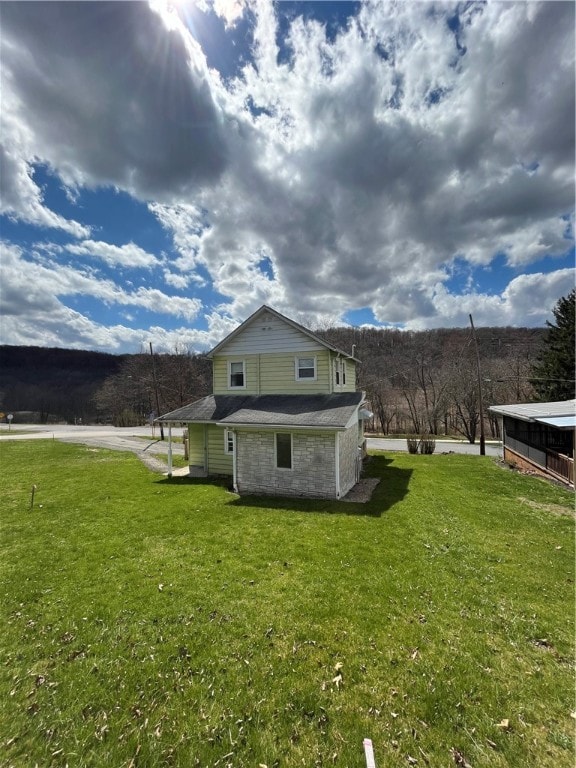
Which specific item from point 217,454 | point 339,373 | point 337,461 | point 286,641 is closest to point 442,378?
point 339,373

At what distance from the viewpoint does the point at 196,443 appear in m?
16.3

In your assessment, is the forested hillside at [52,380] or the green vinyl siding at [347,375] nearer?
the green vinyl siding at [347,375]

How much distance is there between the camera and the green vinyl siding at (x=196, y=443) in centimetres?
1623

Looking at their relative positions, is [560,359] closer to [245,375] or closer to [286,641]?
[245,375]

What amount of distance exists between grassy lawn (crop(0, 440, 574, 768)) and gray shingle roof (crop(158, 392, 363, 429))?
10.5 ft

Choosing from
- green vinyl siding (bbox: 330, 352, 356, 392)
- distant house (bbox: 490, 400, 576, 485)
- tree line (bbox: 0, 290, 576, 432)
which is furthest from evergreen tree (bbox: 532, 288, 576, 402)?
Result: green vinyl siding (bbox: 330, 352, 356, 392)

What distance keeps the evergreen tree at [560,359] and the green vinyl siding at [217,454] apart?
2329 cm

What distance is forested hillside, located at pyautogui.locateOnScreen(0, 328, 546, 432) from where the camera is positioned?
37750 mm

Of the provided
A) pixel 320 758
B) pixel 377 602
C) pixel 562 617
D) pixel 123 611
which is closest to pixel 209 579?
pixel 123 611

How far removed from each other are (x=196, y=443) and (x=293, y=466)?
6229 millimetres

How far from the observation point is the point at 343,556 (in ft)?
24.3

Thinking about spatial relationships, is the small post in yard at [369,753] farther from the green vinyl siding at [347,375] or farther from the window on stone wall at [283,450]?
the green vinyl siding at [347,375]

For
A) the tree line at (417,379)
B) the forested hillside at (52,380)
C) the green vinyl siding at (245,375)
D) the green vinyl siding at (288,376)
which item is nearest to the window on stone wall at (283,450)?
the green vinyl siding at (288,376)

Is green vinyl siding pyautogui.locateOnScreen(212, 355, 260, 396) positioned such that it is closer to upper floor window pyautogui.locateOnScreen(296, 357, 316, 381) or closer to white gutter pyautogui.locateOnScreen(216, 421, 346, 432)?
upper floor window pyautogui.locateOnScreen(296, 357, 316, 381)
